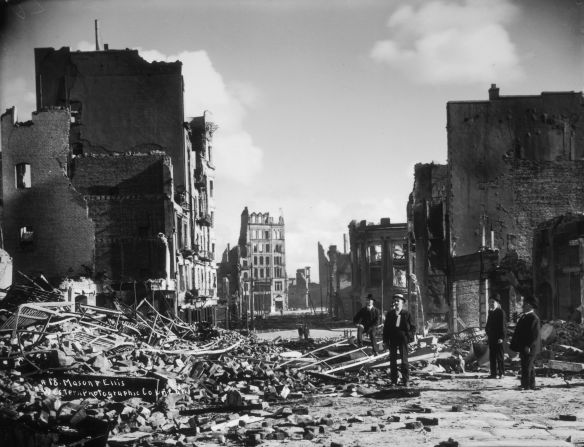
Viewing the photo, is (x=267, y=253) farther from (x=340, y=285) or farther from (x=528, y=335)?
(x=528, y=335)

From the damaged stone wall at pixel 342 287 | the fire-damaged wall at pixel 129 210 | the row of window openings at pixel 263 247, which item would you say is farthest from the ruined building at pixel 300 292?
the fire-damaged wall at pixel 129 210

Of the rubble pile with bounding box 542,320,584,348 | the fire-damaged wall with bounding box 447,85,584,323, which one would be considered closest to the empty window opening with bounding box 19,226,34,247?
the fire-damaged wall with bounding box 447,85,584,323

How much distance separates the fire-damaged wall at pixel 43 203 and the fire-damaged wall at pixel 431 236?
57.9 feet

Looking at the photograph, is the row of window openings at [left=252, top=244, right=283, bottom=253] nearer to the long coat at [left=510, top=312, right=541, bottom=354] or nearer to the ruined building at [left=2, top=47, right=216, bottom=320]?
the ruined building at [left=2, top=47, right=216, bottom=320]

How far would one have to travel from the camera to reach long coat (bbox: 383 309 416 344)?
41.3 feet

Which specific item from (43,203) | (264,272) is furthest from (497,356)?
(264,272)

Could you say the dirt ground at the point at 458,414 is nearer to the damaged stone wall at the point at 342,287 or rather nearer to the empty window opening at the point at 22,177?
the empty window opening at the point at 22,177

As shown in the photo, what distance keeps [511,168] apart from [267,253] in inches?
3112

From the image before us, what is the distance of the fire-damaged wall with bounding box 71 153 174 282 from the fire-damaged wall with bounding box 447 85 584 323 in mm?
15426

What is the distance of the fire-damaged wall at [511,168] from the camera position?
2956 centimetres

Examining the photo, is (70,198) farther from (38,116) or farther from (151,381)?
(151,381)

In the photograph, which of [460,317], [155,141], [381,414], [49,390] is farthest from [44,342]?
[155,141]

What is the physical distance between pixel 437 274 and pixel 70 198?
2003cm

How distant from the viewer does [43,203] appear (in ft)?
114
